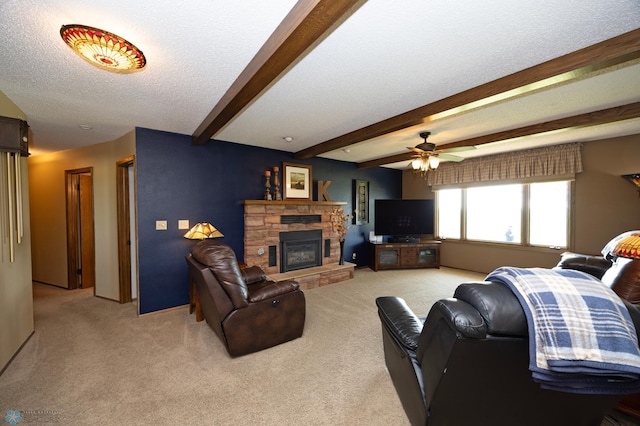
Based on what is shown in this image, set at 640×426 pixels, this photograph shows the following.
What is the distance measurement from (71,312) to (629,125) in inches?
307

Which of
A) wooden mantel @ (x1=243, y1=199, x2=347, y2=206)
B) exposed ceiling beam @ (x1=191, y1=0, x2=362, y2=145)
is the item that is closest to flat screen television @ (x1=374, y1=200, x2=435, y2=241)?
wooden mantel @ (x1=243, y1=199, x2=347, y2=206)

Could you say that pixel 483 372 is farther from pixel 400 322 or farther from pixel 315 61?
pixel 315 61

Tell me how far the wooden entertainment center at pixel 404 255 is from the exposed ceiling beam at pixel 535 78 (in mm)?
3309

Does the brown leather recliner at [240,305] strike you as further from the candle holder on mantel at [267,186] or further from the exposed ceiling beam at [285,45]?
the candle holder on mantel at [267,186]

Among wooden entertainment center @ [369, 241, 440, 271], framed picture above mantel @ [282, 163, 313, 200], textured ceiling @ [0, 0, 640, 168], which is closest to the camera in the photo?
textured ceiling @ [0, 0, 640, 168]

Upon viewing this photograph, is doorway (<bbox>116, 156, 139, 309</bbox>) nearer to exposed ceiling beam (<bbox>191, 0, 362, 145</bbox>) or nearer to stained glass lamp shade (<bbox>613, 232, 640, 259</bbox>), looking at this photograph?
exposed ceiling beam (<bbox>191, 0, 362, 145</bbox>)

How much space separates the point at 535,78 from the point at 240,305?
300 centimetres

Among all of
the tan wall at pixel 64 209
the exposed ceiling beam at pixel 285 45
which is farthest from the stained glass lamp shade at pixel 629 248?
the tan wall at pixel 64 209

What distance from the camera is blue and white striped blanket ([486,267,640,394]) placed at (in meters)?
0.97

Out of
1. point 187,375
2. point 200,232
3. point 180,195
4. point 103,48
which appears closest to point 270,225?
point 200,232

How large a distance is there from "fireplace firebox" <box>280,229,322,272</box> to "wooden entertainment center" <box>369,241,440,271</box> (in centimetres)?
145

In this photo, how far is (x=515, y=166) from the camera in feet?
15.8

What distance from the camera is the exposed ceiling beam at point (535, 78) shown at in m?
1.60

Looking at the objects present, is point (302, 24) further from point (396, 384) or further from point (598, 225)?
point (598, 225)
